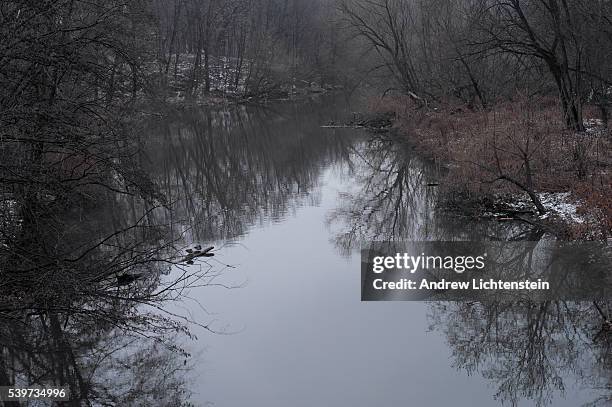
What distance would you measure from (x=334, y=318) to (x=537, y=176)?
7452 mm

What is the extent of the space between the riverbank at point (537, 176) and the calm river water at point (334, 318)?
86 cm

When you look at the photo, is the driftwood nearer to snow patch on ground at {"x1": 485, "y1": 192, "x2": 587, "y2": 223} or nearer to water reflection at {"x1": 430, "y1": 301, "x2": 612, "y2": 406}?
water reflection at {"x1": 430, "y1": 301, "x2": 612, "y2": 406}

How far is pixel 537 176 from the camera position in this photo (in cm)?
1503

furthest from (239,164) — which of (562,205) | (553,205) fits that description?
(562,205)

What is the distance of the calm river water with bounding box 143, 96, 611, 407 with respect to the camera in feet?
25.7

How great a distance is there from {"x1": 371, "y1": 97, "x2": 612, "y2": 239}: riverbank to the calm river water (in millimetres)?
856

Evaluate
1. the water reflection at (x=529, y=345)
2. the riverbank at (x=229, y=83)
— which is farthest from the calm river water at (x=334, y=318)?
the riverbank at (x=229, y=83)

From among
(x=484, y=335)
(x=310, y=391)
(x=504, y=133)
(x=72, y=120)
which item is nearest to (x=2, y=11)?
(x=72, y=120)

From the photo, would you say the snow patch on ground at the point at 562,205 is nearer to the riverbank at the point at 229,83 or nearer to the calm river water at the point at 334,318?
the calm river water at the point at 334,318

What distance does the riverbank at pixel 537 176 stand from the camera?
12.2 m

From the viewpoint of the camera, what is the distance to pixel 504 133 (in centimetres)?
1552

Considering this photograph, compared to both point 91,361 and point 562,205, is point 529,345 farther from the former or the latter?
point 91,361

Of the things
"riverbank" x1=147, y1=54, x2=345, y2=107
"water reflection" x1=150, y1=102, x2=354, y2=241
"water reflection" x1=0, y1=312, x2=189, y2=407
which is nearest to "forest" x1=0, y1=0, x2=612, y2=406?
"water reflection" x1=0, y1=312, x2=189, y2=407

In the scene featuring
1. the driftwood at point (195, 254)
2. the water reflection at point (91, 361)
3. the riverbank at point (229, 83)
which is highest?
the riverbank at point (229, 83)
